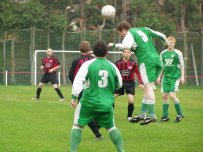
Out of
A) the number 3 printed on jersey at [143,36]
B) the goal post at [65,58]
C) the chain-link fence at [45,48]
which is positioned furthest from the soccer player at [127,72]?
the chain-link fence at [45,48]

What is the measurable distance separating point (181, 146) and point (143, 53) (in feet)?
7.25

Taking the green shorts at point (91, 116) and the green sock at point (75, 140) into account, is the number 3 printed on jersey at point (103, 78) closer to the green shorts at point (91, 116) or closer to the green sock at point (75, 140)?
the green shorts at point (91, 116)

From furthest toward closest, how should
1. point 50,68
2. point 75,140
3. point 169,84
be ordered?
point 50,68 < point 169,84 < point 75,140

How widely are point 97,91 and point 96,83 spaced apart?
128 millimetres

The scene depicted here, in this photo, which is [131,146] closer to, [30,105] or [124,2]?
[30,105]

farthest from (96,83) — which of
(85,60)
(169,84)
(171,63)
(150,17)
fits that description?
(150,17)

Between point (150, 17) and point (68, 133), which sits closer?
point (68, 133)

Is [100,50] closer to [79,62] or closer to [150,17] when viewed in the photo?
[79,62]

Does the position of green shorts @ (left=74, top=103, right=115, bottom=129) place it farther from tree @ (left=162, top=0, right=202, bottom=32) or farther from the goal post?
tree @ (left=162, top=0, right=202, bottom=32)

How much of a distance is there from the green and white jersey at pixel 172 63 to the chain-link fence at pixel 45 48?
22597 millimetres

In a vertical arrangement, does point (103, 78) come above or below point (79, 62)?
below

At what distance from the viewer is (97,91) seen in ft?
32.4

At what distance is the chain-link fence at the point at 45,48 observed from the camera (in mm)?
39781

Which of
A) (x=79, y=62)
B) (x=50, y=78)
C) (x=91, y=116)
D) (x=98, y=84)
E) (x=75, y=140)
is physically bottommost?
(x=75, y=140)
